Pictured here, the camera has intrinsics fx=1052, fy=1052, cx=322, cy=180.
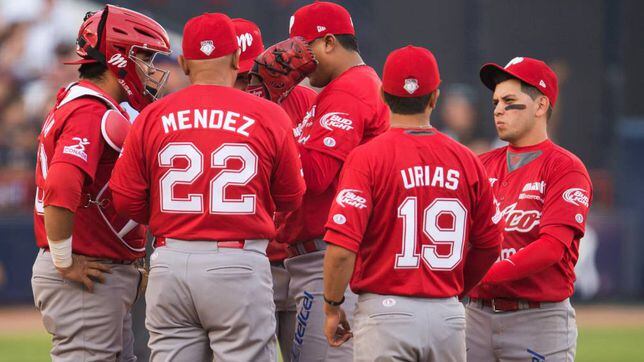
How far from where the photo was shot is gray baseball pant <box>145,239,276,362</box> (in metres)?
4.47

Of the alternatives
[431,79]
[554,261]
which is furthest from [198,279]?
[554,261]

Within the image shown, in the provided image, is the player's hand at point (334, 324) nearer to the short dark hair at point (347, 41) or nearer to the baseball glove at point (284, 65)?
the baseball glove at point (284, 65)

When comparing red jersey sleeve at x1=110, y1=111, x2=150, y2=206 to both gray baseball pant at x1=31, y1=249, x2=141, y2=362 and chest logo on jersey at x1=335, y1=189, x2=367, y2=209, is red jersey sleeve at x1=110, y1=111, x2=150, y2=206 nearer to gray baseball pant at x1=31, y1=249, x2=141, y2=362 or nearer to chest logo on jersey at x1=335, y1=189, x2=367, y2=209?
gray baseball pant at x1=31, y1=249, x2=141, y2=362

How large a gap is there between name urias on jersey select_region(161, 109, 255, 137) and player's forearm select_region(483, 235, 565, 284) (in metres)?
1.34

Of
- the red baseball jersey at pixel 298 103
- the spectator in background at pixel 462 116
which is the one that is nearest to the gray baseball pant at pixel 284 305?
the red baseball jersey at pixel 298 103

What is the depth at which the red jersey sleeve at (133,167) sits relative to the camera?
4.57 metres

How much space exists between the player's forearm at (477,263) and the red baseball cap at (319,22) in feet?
4.77

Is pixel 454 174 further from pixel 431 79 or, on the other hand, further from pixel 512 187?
pixel 512 187

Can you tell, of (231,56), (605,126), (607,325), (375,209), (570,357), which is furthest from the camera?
(605,126)

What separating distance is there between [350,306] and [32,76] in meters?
10.1

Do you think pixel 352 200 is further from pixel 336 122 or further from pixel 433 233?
pixel 336 122

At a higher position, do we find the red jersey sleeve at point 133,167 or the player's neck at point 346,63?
the player's neck at point 346,63

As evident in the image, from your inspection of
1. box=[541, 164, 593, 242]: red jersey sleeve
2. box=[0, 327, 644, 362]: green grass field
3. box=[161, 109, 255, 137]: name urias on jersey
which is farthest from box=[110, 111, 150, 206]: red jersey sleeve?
box=[0, 327, 644, 362]: green grass field

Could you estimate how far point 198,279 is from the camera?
446 cm
